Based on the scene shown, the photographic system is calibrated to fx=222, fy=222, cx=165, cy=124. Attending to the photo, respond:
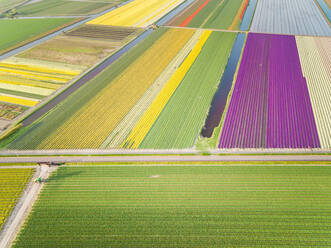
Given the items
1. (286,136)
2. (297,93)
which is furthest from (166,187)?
(297,93)

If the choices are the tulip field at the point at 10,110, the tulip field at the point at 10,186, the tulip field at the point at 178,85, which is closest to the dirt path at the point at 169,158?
the tulip field at the point at 178,85

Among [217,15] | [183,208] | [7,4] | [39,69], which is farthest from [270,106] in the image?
[7,4]

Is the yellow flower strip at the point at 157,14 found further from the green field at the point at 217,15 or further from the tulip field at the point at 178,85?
the green field at the point at 217,15

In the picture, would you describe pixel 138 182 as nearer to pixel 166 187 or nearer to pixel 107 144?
pixel 166 187

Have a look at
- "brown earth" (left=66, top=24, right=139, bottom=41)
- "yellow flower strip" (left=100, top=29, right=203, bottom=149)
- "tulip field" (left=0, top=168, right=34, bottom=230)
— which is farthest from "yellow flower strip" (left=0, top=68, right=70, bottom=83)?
"brown earth" (left=66, top=24, right=139, bottom=41)

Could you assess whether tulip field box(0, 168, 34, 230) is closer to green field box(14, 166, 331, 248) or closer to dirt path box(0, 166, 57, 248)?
dirt path box(0, 166, 57, 248)

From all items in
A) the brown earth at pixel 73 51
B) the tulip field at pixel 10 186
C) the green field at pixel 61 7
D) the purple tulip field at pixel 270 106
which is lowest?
the tulip field at pixel 10 186
